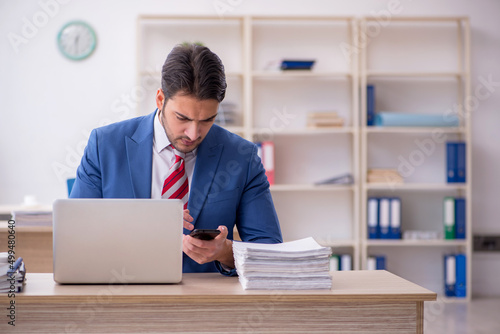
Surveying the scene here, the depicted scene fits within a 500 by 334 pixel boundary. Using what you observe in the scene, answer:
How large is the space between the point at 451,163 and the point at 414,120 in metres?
0.45

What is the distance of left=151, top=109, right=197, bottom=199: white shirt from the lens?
1928 mm

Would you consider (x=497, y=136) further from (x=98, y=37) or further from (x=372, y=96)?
(x=98, y=37)

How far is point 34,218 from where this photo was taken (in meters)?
2.82

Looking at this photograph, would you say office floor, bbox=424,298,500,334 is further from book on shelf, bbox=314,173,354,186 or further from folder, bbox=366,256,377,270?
book on shelf, bbox=314,173,354,186

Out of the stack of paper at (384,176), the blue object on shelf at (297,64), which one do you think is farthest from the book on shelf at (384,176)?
the blue object on shelf at (297,64)

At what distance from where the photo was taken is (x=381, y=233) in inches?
174

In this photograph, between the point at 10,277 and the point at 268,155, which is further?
the point at 268,155

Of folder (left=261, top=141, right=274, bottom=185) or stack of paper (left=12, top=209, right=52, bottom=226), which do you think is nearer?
stack of paper (left=12, top=209, right=52, bottom=226)

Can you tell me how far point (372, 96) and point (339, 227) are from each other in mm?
1090

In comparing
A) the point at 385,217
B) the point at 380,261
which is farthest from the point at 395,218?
the point at 380,261

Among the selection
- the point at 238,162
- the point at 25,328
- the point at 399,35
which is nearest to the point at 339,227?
the point at 399,35

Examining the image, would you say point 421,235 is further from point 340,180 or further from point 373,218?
point 340,180

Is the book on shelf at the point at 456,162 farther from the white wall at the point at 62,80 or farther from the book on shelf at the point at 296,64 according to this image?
the book on shelf at the point at 296,64

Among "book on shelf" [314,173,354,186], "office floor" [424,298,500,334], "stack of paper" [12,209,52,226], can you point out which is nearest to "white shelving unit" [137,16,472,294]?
"book on shelf" [314,173,354,186]
